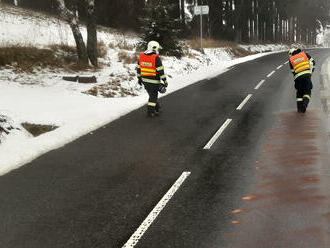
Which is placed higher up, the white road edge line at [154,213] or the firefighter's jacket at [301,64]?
the firefighter's jacket at [301,64]

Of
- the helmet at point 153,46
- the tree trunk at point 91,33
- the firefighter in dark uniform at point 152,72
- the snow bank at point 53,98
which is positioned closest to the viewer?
the snow bank at point 53,98

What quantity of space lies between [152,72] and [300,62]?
4.08 metres

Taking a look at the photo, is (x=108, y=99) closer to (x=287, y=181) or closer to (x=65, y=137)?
(x=65, y=137)

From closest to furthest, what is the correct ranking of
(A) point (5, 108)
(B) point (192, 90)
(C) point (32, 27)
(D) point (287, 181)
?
1. (D) point (287, 181)
2. (A) point (5, 108)
3. (B) point (192, 90)
4. (C) point (32, 27)

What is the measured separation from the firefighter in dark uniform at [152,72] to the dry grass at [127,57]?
8.49 metres

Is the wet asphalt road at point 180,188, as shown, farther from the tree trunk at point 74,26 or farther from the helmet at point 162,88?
the tree trunk at point 74,26

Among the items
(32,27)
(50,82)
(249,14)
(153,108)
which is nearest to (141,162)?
(153,108)

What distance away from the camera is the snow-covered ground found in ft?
26.8

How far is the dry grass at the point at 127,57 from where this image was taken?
1892 cm

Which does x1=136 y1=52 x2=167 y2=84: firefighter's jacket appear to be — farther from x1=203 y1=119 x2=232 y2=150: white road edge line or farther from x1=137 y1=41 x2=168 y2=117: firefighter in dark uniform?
x1=203 y1=119 x2=232 y2=150: white road edge line

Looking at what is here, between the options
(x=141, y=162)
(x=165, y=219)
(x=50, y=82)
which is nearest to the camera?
(x=165, y=219)

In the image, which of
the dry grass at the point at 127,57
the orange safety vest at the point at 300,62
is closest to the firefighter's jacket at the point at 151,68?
the orange safety vest at the point at 300,62

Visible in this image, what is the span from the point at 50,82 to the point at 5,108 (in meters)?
3.71

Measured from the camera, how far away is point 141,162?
6863 mm
